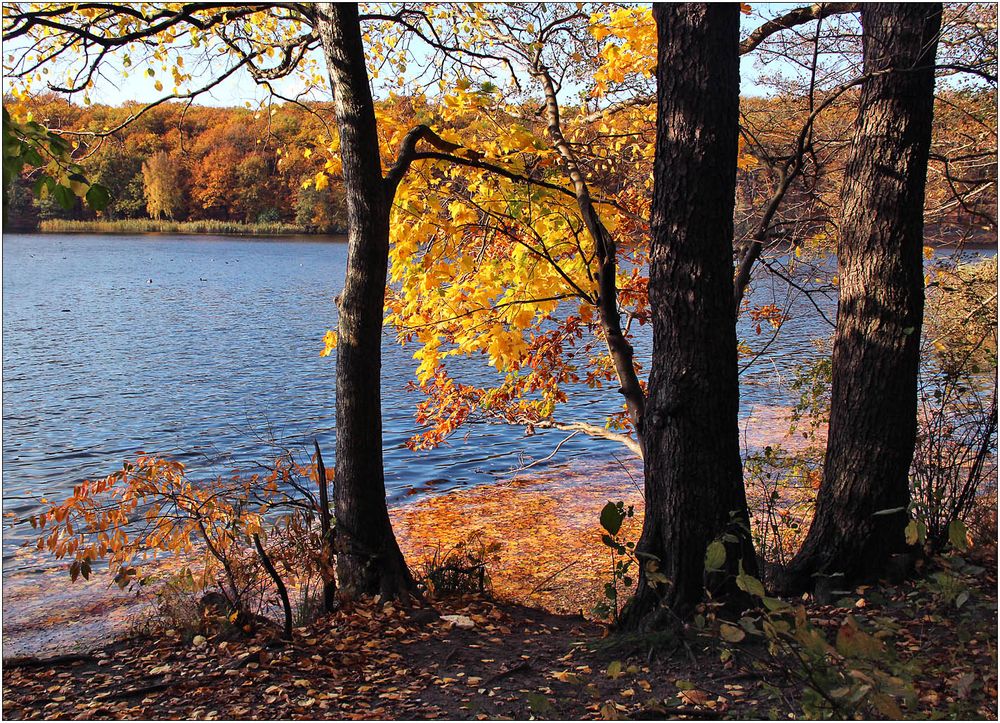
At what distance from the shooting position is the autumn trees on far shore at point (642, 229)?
4324 mm

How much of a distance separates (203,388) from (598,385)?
1083 cm

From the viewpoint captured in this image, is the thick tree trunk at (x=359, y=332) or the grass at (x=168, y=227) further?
the grass at (x=168, y=227)

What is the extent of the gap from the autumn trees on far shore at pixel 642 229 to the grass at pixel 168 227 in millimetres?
61319

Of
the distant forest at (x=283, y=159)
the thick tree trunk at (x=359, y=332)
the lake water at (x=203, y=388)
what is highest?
the distant forest at (x=283, y=159)

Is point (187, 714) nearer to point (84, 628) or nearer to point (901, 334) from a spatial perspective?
point (84, 628)

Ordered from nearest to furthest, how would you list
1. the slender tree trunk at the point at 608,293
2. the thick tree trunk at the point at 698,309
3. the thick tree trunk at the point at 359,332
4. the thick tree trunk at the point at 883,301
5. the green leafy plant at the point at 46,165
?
1. the green leafy plant at the point at 46,165
2. the thick tree trunk at the point at 698,309
3. the thick tree trunk at the point at 883,301
4. the thick tree trunk at the point at 359,332
5. the slender tree trunk at the point at 608,293

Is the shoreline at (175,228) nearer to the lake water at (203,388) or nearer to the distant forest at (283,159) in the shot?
the distant forest at (283,159)

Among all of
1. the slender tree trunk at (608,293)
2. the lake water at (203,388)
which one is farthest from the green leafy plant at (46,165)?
the lake water at (203,388)

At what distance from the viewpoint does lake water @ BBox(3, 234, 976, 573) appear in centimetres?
1190

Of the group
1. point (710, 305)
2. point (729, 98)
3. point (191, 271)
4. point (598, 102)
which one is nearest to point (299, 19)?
point (598, 102)

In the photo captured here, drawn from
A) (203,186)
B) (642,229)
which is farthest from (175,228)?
(642,229)

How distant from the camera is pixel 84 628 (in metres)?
6.73

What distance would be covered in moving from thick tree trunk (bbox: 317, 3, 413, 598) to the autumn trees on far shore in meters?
0.01

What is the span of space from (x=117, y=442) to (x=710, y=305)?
36.6ft
